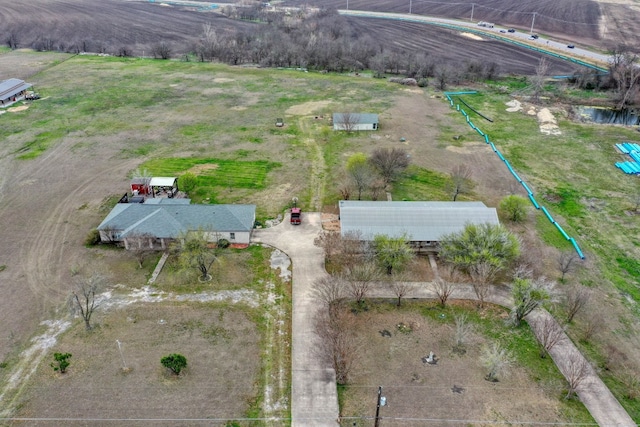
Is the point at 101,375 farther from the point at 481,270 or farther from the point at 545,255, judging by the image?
the point at 545,255

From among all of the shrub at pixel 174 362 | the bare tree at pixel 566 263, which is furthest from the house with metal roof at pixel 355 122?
the shrub at pixel 174 362

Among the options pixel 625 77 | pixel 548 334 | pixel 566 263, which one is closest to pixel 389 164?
pixel 566 263

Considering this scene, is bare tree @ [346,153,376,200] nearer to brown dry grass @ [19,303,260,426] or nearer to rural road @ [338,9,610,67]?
brown dry grass @ [19,303,260,426]

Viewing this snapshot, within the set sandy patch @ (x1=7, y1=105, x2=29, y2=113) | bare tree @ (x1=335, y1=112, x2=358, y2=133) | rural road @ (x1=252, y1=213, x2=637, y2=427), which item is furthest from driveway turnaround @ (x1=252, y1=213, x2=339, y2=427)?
sandy patch @ (x1=7, y1=105, x2=29, y2=113)

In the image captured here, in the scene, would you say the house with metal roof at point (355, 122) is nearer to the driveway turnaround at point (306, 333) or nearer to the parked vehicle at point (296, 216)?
the driveway turnaround at point (306, 333)

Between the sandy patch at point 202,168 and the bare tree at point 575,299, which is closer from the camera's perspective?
the bare tree at point 575,299

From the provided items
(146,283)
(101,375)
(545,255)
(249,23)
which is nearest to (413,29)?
(249,23)

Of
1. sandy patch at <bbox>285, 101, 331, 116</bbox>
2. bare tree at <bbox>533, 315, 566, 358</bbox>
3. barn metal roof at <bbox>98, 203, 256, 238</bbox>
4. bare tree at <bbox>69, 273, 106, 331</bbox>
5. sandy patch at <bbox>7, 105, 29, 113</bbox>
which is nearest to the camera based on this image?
bare tree at <bbox>533, 315, 566, 358</bbox>
